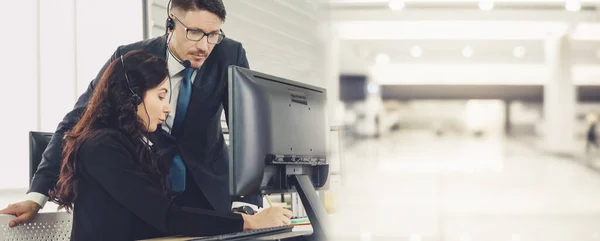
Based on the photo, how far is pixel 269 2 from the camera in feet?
13.3

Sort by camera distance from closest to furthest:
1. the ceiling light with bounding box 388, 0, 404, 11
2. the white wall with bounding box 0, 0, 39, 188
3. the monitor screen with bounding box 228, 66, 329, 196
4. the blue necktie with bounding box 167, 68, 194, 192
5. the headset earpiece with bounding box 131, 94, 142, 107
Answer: the monitor screen with bounding box 228, 66, 329, 196 < the headset earpiece with bounding box 131, 94, 142, 107 < the blue necktie with bounding box 167, 68, 194, 192 < the white wall with bounding box 0, 0, 39, 188 < the ceiling light with bounding box 388, 0, 404, 11

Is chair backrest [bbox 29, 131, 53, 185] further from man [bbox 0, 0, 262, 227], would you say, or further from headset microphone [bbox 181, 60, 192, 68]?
headset microphone [bbox 181, 60, 192, 68]

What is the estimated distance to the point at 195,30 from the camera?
4.99 feet

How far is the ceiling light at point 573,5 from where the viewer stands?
30.5ft

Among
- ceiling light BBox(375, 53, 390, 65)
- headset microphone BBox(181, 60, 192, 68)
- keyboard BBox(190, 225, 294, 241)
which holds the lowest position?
keyboard BBox(190, 225, 294, 241)

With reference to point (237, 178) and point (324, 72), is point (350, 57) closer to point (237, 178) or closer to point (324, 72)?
point (324, 72)

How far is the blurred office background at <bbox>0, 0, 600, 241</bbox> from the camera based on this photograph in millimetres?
3215

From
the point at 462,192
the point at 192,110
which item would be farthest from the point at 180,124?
the point at 462,192

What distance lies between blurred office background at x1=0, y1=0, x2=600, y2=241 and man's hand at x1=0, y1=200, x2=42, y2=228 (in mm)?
909

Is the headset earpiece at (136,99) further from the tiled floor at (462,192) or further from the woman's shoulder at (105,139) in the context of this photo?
the tiled floor at (462,192)

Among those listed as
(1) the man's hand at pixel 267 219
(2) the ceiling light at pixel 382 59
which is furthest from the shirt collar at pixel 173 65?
(2) the ceiling light at pixel 382 59

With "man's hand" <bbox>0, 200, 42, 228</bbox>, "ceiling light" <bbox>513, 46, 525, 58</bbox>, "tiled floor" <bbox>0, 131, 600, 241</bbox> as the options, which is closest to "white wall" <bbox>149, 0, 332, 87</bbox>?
"tiled floor" <bbox>0, 131, 600, 241</bbox>

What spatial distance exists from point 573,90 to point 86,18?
9.78 m

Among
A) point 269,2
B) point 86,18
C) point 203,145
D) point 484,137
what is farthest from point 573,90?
point 203,145
